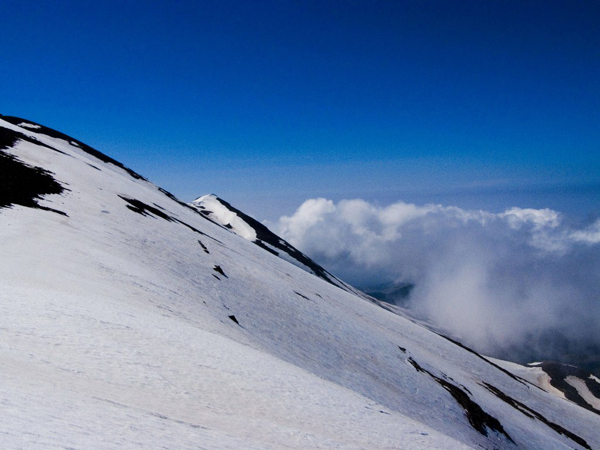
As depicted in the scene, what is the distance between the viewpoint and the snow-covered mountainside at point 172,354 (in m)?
7.88

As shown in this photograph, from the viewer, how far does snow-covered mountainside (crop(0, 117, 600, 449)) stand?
7875 millimetres

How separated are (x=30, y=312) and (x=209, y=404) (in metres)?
6.31

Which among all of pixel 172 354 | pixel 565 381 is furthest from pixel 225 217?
pixel 565 381

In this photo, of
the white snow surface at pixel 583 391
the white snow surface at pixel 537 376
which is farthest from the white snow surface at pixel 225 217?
the white snow surface at pixel 583 391

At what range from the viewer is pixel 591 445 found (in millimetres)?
51188

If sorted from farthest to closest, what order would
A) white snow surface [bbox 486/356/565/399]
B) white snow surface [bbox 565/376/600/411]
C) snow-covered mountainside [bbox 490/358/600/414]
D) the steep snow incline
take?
white snow surface [bbox 486/356/565/399]
white snow surface [bbox 565/376/600/411]
snow-covered mountainside [bbox 490/358/600/414]
the steep snow incline

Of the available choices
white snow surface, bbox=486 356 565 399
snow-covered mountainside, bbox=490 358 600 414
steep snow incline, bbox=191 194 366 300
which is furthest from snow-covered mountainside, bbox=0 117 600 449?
snow-covered mountainside, bbox=490 358 600 414

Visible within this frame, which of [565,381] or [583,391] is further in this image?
[565,381]

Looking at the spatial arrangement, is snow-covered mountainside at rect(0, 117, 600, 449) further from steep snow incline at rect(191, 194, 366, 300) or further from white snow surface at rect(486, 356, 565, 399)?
white snow surface at rect(486, 356, 565, 399)

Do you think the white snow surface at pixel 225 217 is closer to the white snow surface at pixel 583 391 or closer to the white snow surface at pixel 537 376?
the white snow surface at pixel 537 376

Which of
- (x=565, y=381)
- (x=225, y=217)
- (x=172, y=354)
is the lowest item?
(x=172, y=354)

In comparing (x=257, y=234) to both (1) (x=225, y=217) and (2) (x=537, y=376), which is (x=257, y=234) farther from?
(2) (x=537, y=376)

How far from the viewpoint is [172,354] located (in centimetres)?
1222

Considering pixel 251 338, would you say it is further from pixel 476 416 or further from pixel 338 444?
pixel 476 416
